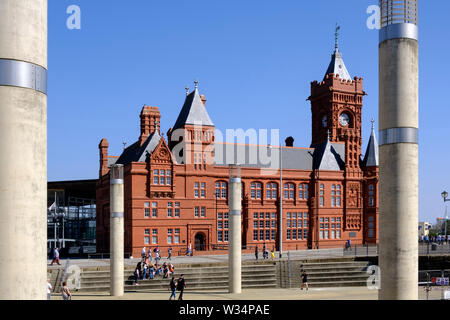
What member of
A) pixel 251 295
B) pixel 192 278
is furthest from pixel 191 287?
pixel 251 295

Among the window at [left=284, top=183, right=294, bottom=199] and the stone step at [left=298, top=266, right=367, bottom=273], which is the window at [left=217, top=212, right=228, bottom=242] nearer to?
the window at [left=284, top=183, right=294, bottom=199]

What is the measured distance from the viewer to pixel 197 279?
40531 mm

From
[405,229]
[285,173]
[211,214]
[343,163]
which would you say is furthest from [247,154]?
[405,229]

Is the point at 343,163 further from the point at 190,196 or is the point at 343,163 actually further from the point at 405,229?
the point at 405,229

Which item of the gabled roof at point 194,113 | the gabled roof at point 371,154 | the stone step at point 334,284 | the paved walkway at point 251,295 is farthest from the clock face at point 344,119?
the paved walkway at point 251,295

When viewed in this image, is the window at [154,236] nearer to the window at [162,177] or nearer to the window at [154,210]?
the window at [154,210]

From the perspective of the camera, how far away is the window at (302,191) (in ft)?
215

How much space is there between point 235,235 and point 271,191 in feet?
94.5

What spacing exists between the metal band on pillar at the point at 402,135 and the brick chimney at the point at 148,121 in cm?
4764

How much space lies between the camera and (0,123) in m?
9.18

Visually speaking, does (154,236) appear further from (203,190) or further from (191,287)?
(191,287)

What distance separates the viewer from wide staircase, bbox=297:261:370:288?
42.1 metres
